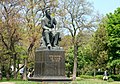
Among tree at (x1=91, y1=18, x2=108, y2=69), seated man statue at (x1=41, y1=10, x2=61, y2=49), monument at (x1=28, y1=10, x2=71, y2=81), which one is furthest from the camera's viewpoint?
tree at (x1=91, y1=18, x2=108, y2=69)

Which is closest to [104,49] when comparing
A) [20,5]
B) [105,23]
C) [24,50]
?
[105,23]

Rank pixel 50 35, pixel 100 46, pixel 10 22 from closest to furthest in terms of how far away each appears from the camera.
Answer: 1. pixel 50 35
2. pixel 10 22
3. pixel 100 46

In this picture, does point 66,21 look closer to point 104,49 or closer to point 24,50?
point 24,50

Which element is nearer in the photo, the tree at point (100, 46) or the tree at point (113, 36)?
the tree at point (113, 36)

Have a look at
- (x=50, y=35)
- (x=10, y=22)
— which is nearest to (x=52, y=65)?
(x=50, y=35)

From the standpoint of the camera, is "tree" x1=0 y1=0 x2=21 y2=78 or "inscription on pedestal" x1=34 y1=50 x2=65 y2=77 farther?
"tree" x1=0 y1=0 x2=21 y2=78

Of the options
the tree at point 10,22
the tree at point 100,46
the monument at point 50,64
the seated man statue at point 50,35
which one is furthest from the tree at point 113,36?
the monument at point 50,64

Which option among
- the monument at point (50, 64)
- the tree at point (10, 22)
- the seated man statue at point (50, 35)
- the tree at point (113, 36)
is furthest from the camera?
the tree at point (113, 36)

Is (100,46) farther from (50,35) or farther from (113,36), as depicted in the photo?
(50,35)

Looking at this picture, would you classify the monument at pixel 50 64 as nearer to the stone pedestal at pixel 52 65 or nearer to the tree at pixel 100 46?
the stone pedestal at pixel 52 65

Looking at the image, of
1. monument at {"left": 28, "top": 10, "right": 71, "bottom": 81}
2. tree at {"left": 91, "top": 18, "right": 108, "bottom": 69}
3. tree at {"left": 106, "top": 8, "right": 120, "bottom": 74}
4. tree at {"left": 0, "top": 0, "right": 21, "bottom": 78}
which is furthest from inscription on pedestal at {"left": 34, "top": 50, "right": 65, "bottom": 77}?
tree at {"left": 91, "top": 18, "right": 108, "bottom": 69}

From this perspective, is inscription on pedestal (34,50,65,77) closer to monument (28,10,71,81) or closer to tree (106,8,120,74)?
monument (28,10,71,81)

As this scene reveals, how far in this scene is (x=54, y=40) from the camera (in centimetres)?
1994

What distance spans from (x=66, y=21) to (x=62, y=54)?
20224mm
